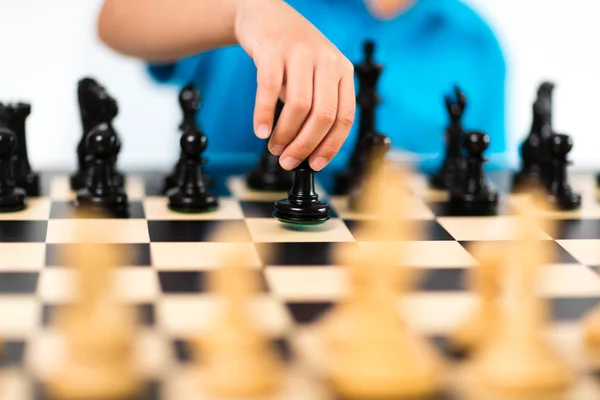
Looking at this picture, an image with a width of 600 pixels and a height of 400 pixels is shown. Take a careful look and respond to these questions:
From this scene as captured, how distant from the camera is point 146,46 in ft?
7.36

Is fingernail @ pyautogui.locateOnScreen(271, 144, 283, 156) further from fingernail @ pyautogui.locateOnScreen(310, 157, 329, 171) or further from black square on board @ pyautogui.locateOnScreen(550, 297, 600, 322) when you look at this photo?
black square on board @ pyautogui.locateOnScreen(550, 297, 600, 322)

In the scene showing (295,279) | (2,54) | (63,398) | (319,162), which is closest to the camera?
(63,398)

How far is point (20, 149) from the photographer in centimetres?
175

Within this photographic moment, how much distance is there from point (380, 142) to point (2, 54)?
2899 millimetres

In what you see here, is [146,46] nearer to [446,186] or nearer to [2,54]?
[446,186]

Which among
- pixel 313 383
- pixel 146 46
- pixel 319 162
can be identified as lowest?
pixel 313 383

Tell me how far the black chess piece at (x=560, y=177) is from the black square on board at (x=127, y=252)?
78cm

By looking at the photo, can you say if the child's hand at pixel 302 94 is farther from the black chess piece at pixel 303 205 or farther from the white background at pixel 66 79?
the white background at pixel 66 79

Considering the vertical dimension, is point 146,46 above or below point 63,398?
above

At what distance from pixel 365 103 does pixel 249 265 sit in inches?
26.2

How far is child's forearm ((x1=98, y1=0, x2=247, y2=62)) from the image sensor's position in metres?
Result: 1.92

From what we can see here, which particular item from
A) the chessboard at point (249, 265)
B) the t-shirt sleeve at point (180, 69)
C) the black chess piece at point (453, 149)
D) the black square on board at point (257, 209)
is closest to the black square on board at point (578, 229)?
the chessboard at point (249, 265)

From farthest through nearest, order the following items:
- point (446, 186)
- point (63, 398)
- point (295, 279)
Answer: point (446, 186)
point (295, 279)
point (63, 398)

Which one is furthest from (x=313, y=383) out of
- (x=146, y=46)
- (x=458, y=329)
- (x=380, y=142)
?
(x=146, y=46)
